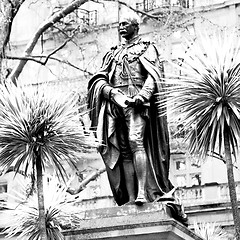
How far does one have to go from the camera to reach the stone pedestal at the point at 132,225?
9805 millimetres

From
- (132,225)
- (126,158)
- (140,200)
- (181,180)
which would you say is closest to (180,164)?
Answer: (181,180)

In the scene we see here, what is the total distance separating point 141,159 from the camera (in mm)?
10523

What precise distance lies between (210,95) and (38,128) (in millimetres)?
2241

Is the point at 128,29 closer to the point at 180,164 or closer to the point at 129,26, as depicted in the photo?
the point at 129,26

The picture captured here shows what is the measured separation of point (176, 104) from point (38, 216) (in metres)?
2.37

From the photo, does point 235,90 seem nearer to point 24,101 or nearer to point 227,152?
point 227,152

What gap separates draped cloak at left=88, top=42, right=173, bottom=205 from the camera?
1072 cm

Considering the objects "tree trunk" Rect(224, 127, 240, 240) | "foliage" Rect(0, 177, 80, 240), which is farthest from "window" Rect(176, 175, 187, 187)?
"tree trunk" Rect(224, 127, 240, 240)

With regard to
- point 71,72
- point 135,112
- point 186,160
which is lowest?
point 135,112

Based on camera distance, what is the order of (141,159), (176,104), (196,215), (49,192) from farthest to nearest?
(196,215) → (49,192) → (176,104) → (141,159)

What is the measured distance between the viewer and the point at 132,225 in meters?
9.85

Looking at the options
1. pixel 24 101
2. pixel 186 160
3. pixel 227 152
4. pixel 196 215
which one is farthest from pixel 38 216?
pixel 186 160

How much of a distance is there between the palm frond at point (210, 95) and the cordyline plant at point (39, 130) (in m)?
1.30

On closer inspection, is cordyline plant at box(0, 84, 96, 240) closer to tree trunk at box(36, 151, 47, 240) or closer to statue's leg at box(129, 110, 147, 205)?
tree trunk at box(36, 151, 47, 240)
